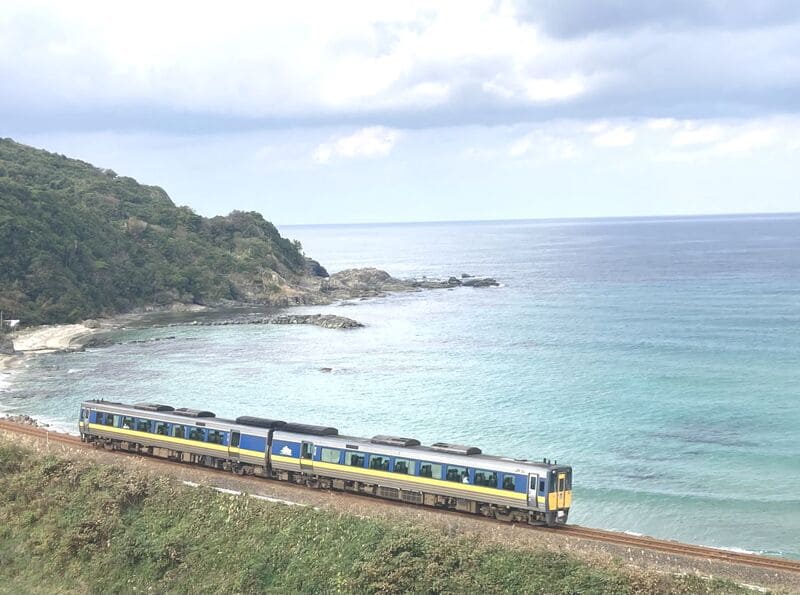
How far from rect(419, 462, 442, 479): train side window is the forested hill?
257ft

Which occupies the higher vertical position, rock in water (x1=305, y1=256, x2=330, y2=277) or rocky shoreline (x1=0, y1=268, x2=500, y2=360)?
rock in water (x1=305, y1=256, x2=330, y2=277)

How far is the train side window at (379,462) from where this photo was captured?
2959 cm

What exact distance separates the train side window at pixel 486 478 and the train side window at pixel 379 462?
3788 millimetres

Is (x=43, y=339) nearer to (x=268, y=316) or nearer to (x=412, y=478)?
(x=268, y=316)

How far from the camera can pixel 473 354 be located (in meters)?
77.8

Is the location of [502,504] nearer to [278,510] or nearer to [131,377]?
[278,510]

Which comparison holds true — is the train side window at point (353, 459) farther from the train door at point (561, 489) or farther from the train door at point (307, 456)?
the train door at point (561, 489)

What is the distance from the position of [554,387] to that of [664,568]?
129 feet

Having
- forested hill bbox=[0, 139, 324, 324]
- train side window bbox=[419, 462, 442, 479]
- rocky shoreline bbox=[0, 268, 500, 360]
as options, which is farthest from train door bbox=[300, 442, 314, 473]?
forested hill bbox=[0, 139, 324, 324]

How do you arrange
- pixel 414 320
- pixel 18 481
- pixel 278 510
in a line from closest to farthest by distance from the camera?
pixel 278 510 → pixel 18 481 → pixel 414 320

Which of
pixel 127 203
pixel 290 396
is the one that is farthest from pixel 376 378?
pixel 127 203

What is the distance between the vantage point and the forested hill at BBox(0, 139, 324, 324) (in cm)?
9925

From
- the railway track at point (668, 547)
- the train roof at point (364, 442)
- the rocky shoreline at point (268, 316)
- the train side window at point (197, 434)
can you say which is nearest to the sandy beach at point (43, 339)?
the rocky shoreline at point (268, 316)

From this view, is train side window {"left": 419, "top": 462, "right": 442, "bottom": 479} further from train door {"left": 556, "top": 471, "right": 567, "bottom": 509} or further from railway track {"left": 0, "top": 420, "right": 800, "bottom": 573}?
train door {"left": 556, "top": 471, "right": 567, "bottom": 509}
